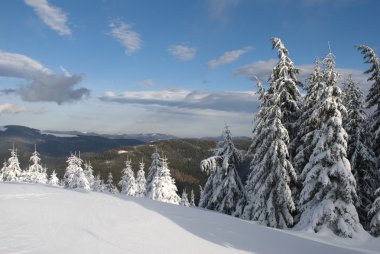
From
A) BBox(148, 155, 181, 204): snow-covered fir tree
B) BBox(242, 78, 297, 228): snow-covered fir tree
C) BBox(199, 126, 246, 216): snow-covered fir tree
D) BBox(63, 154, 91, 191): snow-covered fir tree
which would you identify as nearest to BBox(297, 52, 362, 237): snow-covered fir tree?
BBox(242, 78, 297, 228): snow-covered fir tree

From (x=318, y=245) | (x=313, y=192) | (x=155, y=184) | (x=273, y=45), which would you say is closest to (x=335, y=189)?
(x=313, y=192)

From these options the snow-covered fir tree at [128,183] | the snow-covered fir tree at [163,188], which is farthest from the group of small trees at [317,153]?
the snow-covered fir tree at [128,183]

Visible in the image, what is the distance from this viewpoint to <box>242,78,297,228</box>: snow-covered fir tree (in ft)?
79.5

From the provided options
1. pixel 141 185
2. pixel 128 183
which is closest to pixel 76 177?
pixel 128 183

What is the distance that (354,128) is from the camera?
1022 inches

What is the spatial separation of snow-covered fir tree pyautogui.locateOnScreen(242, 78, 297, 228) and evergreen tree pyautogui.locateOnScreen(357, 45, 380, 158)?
604cm

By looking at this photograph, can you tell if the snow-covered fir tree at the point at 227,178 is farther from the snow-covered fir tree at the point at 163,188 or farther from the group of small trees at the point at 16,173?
the group of small trees at the point at 16,173

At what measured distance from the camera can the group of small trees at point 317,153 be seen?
2097 centimetres

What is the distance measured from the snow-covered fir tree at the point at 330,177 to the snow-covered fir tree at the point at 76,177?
→ 40.0 meters

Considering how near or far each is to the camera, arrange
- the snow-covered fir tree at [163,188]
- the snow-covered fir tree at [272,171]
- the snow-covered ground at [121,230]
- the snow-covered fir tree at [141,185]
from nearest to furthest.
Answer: the snow-covered ground at [121,230]
the snow-covered fir tree at [272,171]
the snow-covered fir tree at [163,188]
the snow-covered fir tree at [141,185]

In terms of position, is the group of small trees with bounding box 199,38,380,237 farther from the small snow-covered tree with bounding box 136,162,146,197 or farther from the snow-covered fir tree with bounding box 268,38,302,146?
the small snow-covered tree with bounding box 136,162,146,197

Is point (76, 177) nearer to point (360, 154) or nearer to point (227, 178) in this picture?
point (227, 178)

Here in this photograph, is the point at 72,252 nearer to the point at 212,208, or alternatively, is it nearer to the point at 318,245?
the point at 318,245

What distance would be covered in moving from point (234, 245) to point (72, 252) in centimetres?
658
